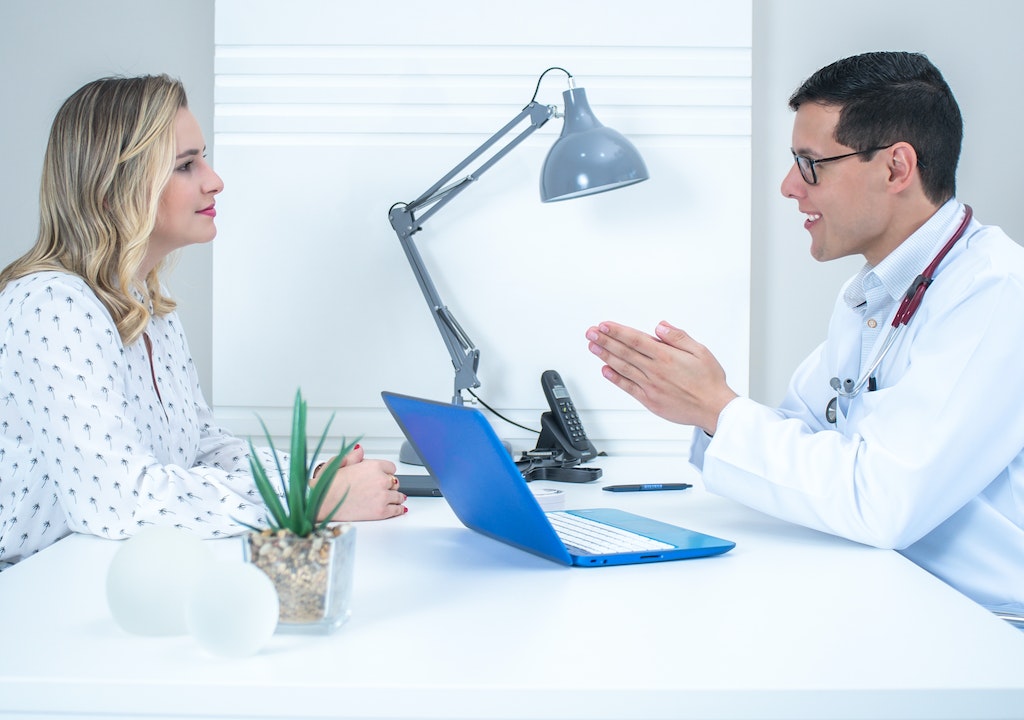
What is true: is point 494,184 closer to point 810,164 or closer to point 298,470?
point 810,164

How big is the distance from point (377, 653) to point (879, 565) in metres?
0.62

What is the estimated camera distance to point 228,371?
2283 mm

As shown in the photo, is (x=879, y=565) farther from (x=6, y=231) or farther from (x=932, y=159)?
(x=6, y=231)

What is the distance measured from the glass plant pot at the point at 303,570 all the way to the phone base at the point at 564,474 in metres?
0.95

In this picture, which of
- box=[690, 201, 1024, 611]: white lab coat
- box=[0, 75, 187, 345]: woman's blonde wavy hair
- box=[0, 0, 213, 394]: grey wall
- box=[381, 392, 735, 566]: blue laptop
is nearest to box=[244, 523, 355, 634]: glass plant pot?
box=[381, 392, 735, 566]: blue laptop

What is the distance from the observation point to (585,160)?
6.09 feet

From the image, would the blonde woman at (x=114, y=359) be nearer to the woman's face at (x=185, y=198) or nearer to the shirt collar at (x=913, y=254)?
the woman's face at (x=185, y=198)

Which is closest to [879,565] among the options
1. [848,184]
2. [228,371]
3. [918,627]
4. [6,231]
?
[918,627]

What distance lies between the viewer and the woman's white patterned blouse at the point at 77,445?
1.23 metres

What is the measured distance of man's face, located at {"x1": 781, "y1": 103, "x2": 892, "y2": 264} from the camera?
1560 millimetres

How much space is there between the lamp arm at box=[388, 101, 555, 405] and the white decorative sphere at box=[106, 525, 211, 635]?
1171 millimetres

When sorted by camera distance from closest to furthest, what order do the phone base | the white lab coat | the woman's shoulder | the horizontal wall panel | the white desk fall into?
1. the white desk
2. the white lab coat
3. the woman's shoulder
4. the phone base
5. the horizontal wall panel

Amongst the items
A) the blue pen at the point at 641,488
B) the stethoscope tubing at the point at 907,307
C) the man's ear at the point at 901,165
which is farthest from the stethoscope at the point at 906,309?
the blue pen at the point at 641,488

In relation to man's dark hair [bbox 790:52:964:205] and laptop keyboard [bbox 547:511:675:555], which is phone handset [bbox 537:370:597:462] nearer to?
laptop keyboard [bbox 547:511:675:555]
